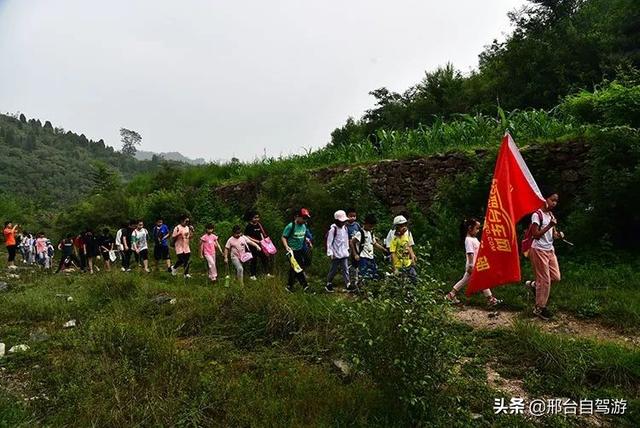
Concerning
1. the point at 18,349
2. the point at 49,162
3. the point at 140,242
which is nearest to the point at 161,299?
the point at 18,349

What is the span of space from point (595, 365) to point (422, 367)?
2155 mm

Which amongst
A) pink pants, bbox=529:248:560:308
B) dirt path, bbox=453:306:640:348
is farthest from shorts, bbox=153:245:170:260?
pink pants, bbox=529:248:560:308

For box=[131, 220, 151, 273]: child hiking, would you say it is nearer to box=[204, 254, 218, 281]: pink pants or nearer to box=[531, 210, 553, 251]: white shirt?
box=[204, 254, 218, 281]: pink pants

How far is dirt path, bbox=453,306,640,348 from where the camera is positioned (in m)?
5.89

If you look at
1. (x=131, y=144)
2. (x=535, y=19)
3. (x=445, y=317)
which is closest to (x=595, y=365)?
(x=445, y=317)

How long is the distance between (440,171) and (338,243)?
170 inches

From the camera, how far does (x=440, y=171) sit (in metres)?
11.8

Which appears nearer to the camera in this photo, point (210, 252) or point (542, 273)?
point (542, 273)

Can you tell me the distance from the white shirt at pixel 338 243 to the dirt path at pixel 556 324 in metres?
2.25

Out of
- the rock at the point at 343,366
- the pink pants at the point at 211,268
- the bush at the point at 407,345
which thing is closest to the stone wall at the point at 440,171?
the pink pants at the point at 211,268

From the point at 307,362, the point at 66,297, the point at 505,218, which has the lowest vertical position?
the point at 307,362

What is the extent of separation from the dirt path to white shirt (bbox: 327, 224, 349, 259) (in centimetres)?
225

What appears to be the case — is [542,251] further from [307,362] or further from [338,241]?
[307,362]

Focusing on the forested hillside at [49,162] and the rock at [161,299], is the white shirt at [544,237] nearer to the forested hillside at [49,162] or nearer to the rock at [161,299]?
the rock at [161,299]
